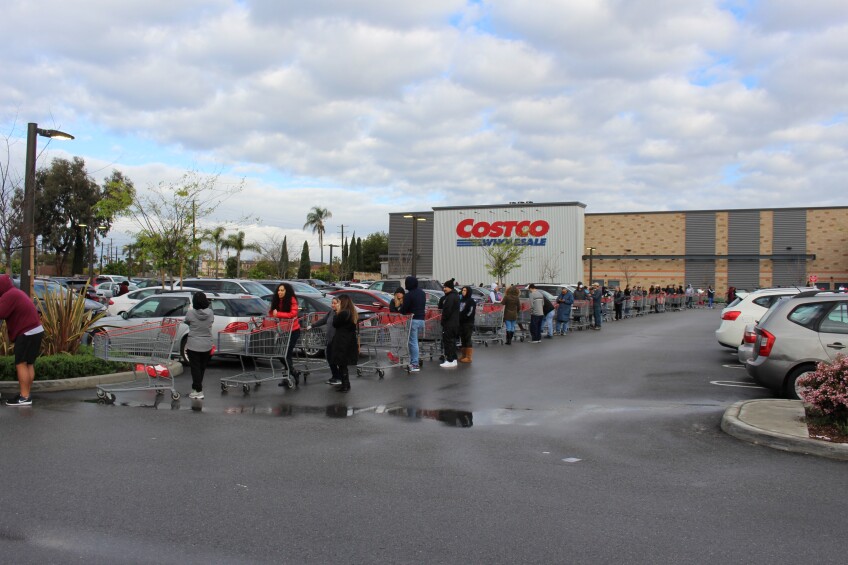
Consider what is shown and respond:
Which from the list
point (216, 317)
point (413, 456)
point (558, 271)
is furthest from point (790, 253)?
point (413, 456)

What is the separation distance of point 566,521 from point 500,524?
506mm

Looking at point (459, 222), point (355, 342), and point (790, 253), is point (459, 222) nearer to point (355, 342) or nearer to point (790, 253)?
point (790, 253)

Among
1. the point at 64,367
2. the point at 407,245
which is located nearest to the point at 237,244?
the point at 407,245

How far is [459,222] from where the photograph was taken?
6769 cm

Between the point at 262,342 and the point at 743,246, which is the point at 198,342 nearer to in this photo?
the point at 262,342

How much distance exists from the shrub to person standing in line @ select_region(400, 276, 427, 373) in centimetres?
525

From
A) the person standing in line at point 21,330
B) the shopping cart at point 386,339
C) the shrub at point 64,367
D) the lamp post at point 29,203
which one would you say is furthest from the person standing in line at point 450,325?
the lamp post at point 29,203

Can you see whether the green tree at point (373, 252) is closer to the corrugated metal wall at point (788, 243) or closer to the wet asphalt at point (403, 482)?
the corrugated metal wall at point (788, 243)

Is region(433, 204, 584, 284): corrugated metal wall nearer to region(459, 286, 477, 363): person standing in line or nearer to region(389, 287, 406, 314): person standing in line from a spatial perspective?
region(459, 286, 477, 363): person standing in line

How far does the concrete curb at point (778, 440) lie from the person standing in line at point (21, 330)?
9.13 m

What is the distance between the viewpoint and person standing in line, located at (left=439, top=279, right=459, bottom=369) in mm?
15328

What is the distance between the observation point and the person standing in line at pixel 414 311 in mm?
14508

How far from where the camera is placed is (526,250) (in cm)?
6512

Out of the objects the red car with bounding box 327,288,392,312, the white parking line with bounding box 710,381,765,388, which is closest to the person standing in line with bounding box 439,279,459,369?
the white parking line with bounding box 710,381,765,388
